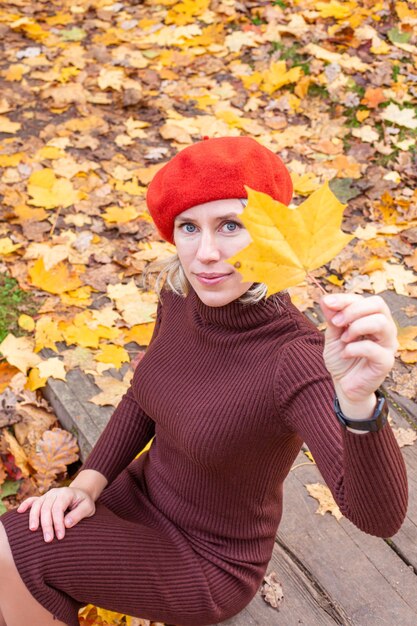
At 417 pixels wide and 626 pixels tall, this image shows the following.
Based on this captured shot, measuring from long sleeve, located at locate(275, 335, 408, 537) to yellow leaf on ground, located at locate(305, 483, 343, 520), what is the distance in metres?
1.00

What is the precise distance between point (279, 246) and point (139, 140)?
377cm

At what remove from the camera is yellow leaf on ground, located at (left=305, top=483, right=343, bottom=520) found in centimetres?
253

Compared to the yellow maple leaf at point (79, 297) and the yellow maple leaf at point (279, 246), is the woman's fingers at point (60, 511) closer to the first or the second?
the yellow maple leaf at point (279, 246)

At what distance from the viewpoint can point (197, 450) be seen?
1.85m

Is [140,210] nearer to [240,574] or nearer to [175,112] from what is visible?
[175,112]

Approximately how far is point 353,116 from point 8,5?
10.4ft

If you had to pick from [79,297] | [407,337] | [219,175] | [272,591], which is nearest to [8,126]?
[79,297]

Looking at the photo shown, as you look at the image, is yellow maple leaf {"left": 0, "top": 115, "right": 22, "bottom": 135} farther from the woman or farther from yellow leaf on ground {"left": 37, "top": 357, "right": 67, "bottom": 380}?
the woman

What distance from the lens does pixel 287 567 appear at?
2.37m

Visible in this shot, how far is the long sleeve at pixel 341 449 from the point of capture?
1.30 m

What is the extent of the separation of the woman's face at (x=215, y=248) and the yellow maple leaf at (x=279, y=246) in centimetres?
52

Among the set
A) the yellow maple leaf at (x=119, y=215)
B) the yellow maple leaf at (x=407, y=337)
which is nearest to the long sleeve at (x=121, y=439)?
the yellow maple leaf at (x=407, y=337)

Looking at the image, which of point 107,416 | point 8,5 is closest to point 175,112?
point 8,5

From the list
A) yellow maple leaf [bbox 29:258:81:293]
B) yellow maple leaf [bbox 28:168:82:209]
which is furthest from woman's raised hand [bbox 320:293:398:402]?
yellow maple leaf [bbox 28:168:82:209]
